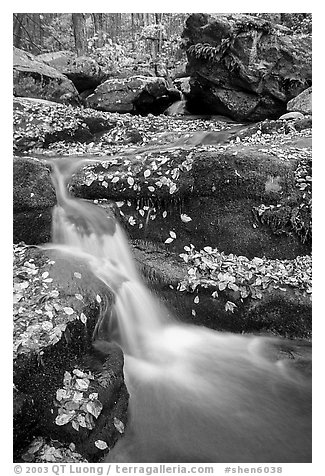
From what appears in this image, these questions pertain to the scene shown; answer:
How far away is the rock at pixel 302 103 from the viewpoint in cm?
883

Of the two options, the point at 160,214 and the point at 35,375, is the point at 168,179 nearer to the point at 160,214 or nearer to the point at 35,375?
the point at 160,214

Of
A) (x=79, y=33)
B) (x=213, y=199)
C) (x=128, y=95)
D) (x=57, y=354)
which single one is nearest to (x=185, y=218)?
(x=213, y=199)

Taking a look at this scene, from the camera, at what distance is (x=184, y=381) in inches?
145

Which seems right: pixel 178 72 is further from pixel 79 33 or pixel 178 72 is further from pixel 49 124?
pixel 49 124

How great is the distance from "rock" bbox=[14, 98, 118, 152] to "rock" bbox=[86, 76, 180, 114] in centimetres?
198

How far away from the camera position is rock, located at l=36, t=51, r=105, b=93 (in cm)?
1299

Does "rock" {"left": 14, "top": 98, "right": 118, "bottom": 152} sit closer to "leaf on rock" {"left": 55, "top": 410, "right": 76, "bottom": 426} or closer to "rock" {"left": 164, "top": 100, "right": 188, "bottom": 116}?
"rock" {"left": 164, "top": 100, "right": 188, "bottom": 116}

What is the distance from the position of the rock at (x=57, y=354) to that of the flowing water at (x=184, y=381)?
0.94ft

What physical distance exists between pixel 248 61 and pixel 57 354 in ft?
30.9

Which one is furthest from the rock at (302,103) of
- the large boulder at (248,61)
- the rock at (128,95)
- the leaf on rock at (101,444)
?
the leaf on rock at (101,444)

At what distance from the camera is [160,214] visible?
4953mm

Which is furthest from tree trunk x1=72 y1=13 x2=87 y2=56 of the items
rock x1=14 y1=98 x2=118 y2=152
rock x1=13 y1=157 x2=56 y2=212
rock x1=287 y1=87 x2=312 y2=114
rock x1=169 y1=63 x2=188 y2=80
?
rock x1=13 y1=157 x2=56 y2=212

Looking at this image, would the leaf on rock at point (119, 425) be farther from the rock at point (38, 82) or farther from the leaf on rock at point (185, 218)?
the rock at point (38, 82)
